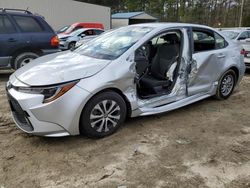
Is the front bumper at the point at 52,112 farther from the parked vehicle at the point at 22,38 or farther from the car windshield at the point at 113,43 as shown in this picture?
the parked vehicle at the point at 22,38

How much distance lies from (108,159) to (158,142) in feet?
2.50

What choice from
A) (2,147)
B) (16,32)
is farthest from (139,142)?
(16,32)

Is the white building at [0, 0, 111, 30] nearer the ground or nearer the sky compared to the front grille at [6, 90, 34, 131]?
nearer the sky

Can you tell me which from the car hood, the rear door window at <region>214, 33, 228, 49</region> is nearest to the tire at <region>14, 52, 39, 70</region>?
the car hood

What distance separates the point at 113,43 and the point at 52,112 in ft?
5.19

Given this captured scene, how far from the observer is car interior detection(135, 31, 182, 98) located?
4.18 metres

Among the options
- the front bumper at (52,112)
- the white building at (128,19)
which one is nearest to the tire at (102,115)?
the front bumper at (52,112)

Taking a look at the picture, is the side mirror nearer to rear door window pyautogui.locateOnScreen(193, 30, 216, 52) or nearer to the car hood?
the car hood

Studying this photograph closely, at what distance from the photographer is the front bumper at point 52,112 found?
10.2 feet

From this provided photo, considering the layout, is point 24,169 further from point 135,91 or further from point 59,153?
point 135,91

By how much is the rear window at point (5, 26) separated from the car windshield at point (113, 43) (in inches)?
130

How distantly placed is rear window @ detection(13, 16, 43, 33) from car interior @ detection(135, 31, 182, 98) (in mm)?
3745

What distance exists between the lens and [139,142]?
11.7ft

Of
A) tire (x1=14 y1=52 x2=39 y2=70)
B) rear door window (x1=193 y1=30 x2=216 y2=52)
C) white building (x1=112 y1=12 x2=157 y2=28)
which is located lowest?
white building (x1=112 y1=12 x2=157 y2=28)
